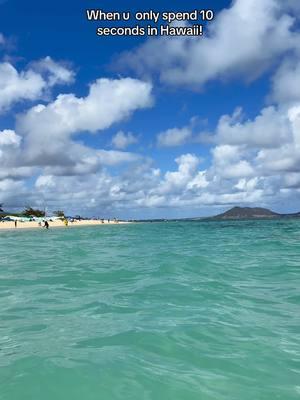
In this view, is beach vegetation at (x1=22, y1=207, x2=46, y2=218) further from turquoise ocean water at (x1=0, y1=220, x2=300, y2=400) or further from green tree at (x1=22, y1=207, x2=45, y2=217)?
turquoise ocean water at (x1=0, y1=220, x2=300, y2=400)

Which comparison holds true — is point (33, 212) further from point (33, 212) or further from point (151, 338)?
point (151, 338)

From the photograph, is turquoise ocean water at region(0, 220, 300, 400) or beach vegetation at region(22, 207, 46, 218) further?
beach vegetation at region(22, 207, 46, 218)

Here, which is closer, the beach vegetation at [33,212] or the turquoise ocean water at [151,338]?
the turquoise ocean water at [151,338]

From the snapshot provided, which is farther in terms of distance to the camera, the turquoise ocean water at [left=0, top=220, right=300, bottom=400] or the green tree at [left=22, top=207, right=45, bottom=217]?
the green tree at [left=22, top=207, right=45, bottom=217]

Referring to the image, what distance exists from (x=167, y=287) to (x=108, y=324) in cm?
360

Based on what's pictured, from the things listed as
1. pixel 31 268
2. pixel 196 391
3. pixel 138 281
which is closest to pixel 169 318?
pixel 196 391

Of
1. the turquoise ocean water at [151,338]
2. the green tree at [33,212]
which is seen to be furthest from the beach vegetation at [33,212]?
the turquoise ocean water at [151,338]

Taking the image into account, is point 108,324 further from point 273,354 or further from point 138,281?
point 138,281

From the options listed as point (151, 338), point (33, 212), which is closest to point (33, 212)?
point (33, 212)

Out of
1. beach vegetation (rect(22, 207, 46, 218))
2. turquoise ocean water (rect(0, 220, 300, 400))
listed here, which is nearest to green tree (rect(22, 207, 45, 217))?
beach vegetation (rect(22, 207, 46, 218))

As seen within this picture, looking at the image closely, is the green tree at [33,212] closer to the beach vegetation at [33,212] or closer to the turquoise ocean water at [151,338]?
the beach vegetation at [33,212]

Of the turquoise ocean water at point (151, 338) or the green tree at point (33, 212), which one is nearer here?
the turquoise ocean water at point (151, 338)

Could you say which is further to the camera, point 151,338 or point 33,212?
point 33,212

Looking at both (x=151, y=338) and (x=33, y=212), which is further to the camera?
(x=33, y=212)
